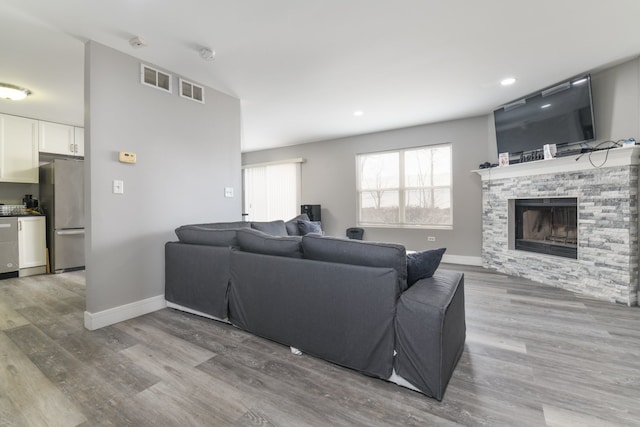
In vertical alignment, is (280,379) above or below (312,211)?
below

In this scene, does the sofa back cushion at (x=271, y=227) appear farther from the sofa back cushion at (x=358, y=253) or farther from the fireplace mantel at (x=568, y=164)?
the fireplace mantel at (x=568, y=164)

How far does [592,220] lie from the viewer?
10.5 feet

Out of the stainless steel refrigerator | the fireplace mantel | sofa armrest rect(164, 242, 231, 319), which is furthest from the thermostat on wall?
the fireplace mantel

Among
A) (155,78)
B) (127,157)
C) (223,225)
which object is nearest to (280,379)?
(223,225)

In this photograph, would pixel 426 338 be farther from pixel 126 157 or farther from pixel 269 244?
pixel 126 157

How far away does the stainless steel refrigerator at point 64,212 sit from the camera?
14.6ft

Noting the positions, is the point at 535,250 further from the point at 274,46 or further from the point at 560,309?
the point at 274,46

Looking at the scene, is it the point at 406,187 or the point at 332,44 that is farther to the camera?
the point at 406,187

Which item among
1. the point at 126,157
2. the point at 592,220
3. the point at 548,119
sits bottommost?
the point at 592,220

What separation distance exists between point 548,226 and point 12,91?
23.1ft

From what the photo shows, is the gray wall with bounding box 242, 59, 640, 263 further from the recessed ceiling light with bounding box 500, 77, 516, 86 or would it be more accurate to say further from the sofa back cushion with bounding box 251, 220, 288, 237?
the sofa back cushion with bounding box 251, 220, 288, 237

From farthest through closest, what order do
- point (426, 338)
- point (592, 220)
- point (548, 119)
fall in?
point (548, 119), point (592, 220), point (426, 338)

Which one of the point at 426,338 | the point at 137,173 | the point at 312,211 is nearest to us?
the point at 426,338

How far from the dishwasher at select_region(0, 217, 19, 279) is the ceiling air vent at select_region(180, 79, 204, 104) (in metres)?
3.58
